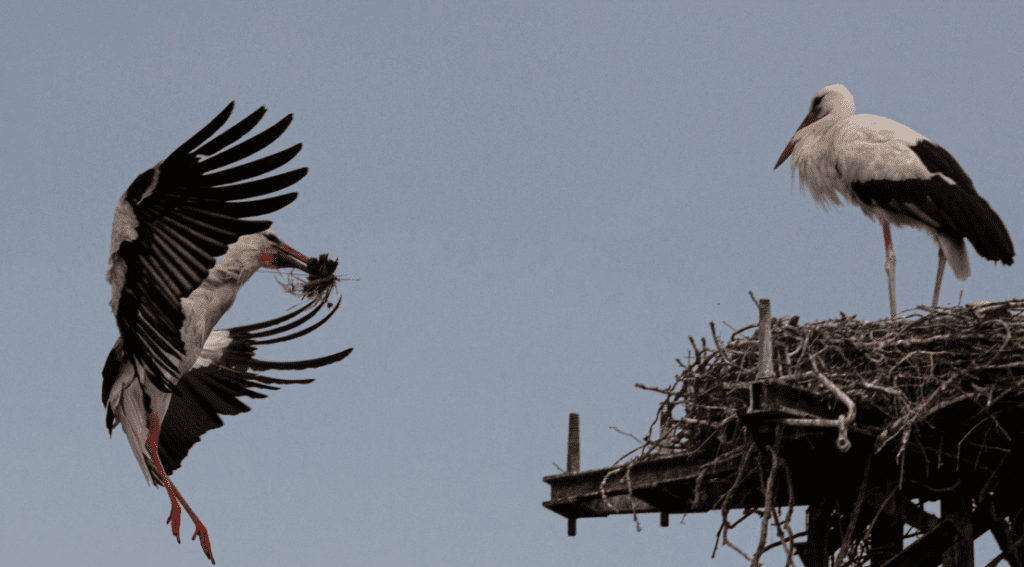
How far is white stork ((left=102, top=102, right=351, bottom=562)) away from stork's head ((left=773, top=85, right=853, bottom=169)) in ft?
10.8

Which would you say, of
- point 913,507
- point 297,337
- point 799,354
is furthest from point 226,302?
point 913,507

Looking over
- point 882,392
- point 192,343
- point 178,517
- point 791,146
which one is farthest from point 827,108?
point 178,517

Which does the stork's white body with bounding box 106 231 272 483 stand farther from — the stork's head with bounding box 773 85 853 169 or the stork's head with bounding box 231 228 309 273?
the stork's head with bounding box 773 85 853 169

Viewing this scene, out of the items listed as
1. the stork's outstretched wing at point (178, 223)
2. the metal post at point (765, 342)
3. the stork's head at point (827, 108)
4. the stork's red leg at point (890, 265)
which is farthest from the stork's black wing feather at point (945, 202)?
the stork's outstretched wing at point (178, 223)

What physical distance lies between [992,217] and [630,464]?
8.38 ft

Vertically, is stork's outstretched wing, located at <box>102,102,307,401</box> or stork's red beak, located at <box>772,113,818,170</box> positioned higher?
stork's red beak, located at <box>772,113,818,170</box>

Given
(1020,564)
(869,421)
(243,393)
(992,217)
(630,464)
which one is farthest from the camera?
(243,393)

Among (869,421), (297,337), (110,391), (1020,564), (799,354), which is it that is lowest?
(1020,564)

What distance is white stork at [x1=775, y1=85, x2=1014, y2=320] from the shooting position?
22.6 feet

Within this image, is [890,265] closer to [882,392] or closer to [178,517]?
[882,392]

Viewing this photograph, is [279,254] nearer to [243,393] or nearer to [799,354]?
[243,393]

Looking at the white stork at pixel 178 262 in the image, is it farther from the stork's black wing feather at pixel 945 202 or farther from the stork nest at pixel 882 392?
the stork's black wing feather at pixel 945 202

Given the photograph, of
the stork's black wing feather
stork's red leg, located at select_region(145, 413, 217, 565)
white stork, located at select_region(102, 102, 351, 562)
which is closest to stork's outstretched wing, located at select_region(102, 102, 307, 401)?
white stork, located at select_region(102, 102, 351, 562)

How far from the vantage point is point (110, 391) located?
720cm
